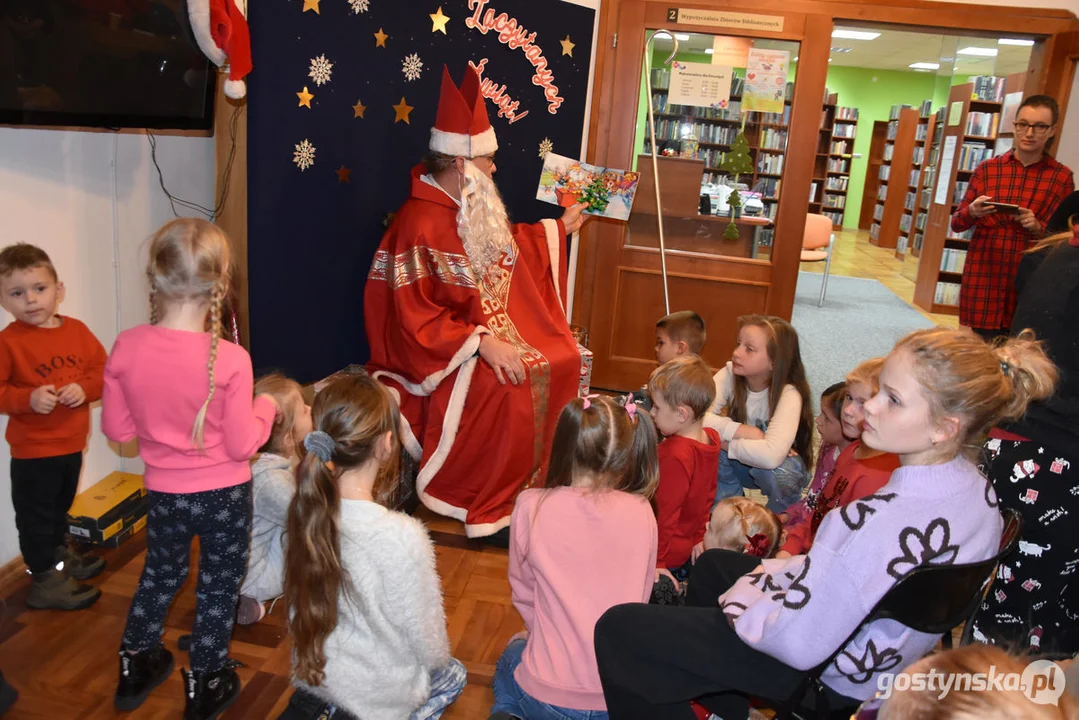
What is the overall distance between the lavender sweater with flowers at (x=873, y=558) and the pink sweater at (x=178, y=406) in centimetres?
116

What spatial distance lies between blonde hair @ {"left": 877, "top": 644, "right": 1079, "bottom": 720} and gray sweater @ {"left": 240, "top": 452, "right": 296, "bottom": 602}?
64.2 inches

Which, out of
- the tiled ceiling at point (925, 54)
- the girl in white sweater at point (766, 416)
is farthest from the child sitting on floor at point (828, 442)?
the tiled ceiling at point (925, 54)

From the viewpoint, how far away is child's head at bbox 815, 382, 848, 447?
104 inches

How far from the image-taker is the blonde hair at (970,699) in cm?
96

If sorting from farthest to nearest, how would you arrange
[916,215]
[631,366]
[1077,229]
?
1. [916,215]
2. [631,366]
3. [1077,229]

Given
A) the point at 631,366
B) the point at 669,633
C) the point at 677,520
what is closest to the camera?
the point at 669,633

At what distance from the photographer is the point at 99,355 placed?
7.61 ft

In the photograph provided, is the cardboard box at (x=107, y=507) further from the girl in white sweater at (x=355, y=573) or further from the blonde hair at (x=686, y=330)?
the blonde hair at (x=686, y=330)

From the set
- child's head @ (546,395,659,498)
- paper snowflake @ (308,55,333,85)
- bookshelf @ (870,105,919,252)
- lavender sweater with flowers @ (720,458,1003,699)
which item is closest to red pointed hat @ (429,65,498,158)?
paper snowflake @ (308,55,333,85)

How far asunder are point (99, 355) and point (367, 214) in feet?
4.25

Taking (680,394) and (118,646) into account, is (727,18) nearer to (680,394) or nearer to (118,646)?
(680,394)

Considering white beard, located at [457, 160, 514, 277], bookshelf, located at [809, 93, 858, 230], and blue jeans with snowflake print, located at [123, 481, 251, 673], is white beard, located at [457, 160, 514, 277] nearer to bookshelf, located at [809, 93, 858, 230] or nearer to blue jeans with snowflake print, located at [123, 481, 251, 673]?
blue jeans with snowflake print, located at [123, 481, 251, 673]

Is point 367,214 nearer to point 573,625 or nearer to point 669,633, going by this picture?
point 573,625

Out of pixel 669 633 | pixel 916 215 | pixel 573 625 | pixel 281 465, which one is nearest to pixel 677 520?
pixel 573 625
